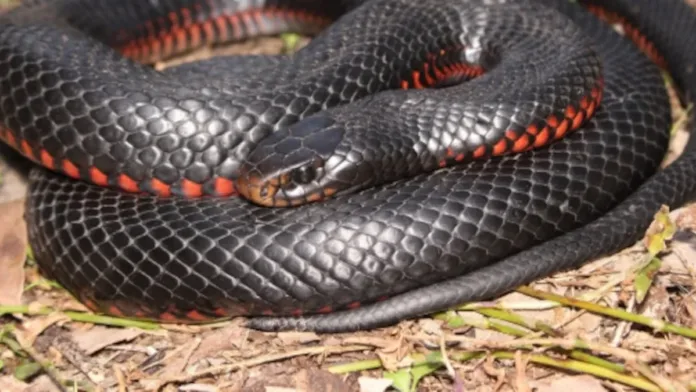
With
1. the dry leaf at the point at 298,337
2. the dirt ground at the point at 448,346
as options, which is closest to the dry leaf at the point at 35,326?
the dirt ground at the point at 448,346

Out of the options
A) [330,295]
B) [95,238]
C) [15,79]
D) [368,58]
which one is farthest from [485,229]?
[15,79]

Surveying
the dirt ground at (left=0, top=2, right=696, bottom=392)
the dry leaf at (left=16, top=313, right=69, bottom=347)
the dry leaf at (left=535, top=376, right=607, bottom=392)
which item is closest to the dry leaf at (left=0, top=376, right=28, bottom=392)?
the dirt ground at (left=0, top=2, right=696, bottom=392)

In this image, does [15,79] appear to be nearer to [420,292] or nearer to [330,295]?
[330,295]

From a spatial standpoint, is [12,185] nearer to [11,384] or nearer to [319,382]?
[11,384]

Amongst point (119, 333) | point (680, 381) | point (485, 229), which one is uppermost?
point (485, 229)

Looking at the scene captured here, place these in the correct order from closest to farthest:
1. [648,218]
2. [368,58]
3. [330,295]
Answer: [330,295] < [648,218] < [368,58]

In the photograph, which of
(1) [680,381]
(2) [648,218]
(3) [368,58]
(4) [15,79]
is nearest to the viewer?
(1) [680,381]

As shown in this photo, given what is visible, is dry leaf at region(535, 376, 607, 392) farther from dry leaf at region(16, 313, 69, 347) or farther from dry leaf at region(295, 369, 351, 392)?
dry leaf at region(16, 313, 69, 347)

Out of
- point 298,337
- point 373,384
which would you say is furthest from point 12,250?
point 373,384
